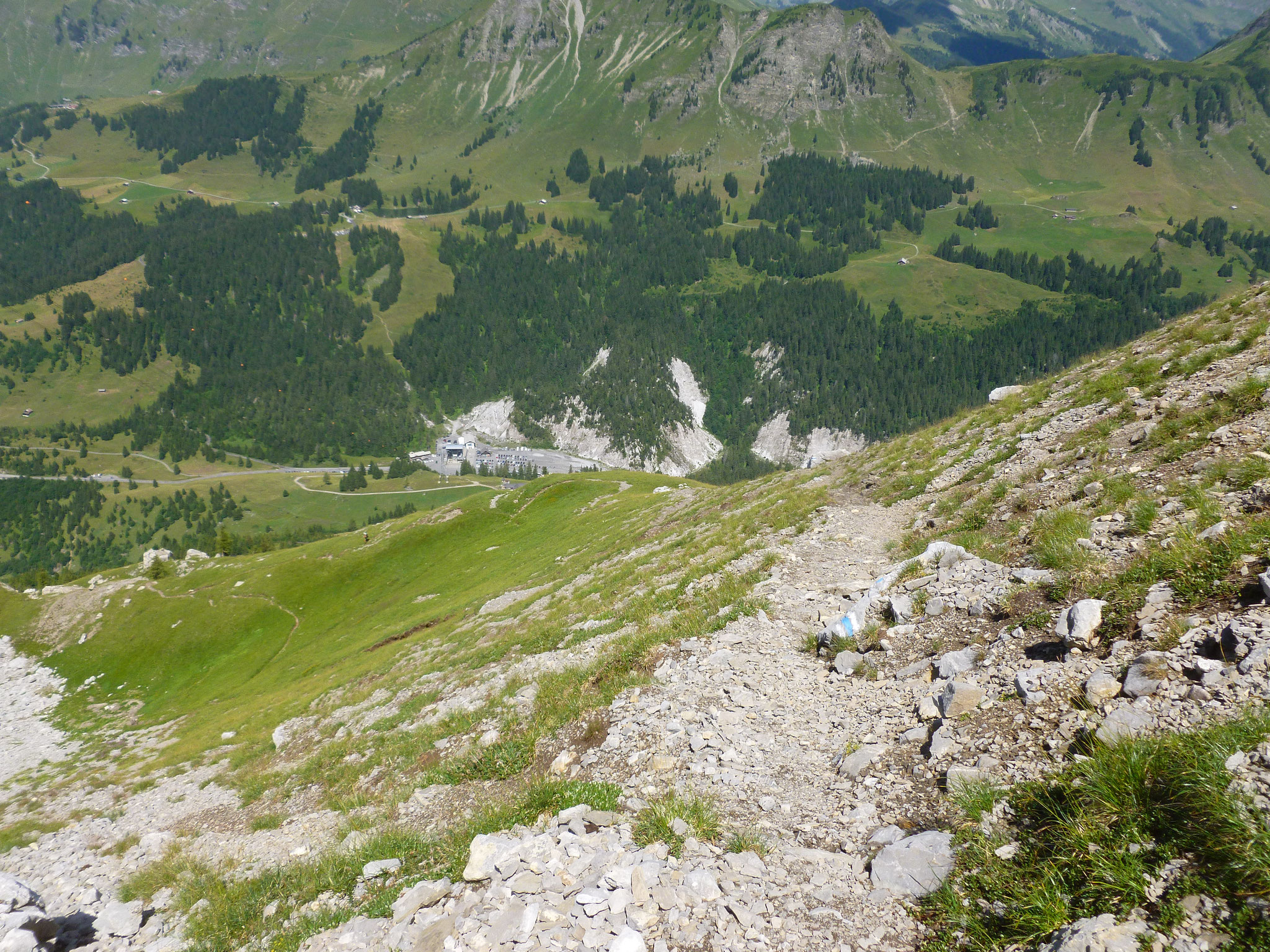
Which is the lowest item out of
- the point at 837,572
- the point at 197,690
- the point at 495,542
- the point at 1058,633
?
the point at 197,690

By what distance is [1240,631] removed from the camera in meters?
6.88

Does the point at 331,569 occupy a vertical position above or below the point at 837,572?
below

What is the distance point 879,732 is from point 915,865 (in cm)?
301

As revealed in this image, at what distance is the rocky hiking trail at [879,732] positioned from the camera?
22.4 feet

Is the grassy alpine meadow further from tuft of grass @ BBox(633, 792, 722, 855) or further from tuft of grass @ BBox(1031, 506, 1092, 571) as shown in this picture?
tuft of grass @ BBox(1031, 506, 1092, 571)

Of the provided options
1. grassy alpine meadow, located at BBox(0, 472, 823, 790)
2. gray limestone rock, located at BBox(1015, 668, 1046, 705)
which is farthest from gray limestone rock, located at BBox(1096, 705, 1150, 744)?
grassy alpine meadow, located at BBox(0, 472, 823, 790)

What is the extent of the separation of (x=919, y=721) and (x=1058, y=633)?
251 centimetres

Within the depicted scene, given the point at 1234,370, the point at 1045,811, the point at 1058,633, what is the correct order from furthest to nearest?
the point at 1234,370 → the point at 1058,633 → the point at 1045,811

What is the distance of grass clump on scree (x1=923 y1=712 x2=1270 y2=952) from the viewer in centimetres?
479

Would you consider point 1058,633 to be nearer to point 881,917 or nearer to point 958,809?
point 958,809

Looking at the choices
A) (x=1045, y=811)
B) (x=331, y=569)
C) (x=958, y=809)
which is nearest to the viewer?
(x=1045, y=811)

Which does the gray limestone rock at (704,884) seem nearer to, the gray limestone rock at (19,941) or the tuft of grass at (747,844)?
the tuft of grass at (747,844)

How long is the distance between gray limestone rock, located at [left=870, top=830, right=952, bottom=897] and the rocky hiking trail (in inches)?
1.0

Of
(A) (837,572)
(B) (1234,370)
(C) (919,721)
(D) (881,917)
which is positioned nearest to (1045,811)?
(D) (881,917)
